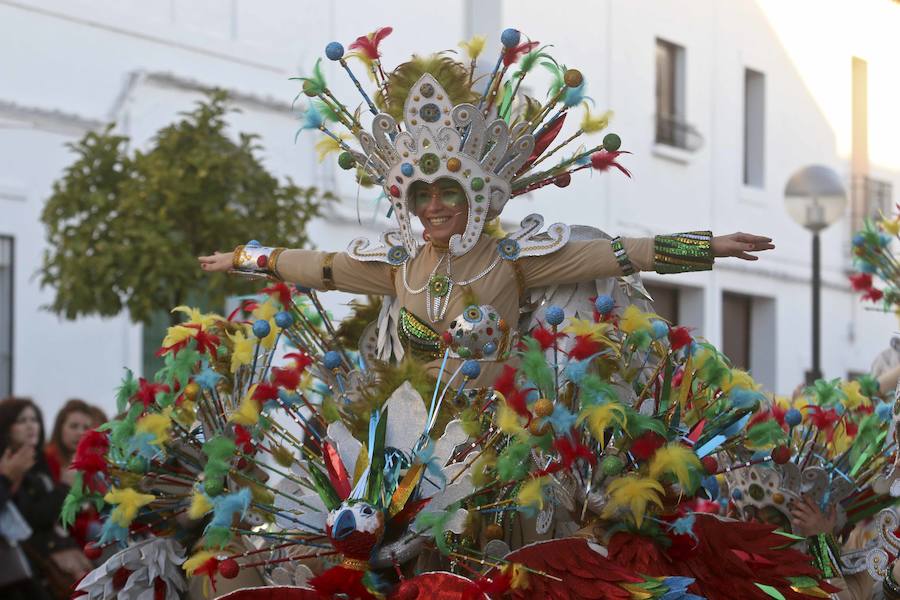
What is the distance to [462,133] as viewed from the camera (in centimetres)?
521

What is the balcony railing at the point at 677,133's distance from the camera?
17.6m

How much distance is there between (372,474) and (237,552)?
1.87ft

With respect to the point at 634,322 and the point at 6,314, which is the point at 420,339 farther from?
the point at 6,314

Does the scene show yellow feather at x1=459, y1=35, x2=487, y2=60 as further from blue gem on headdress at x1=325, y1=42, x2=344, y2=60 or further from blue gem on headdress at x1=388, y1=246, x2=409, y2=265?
blue gem on headdress at x1=388, y1=246, x2=409, y2=265

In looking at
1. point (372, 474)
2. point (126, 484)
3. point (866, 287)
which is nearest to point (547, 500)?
point (372, 474)

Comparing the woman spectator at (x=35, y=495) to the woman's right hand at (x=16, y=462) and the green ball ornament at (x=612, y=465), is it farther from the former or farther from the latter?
the green ball ornament at (x=612, y=465)

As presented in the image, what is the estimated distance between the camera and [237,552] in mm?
4773

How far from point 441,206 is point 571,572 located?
58.1 inches

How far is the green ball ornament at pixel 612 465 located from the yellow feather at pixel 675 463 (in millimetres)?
88

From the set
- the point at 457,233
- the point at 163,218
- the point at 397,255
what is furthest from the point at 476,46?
the point at 163,218

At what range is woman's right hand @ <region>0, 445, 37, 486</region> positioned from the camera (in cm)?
782

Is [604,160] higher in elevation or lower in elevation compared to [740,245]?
higher

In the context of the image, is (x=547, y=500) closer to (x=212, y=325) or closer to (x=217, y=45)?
(x=212, y=325)

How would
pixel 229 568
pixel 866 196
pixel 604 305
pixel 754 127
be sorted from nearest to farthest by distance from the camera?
pixel 229 568, pixel 604 305, pixel 754 127, pixel 866 196
